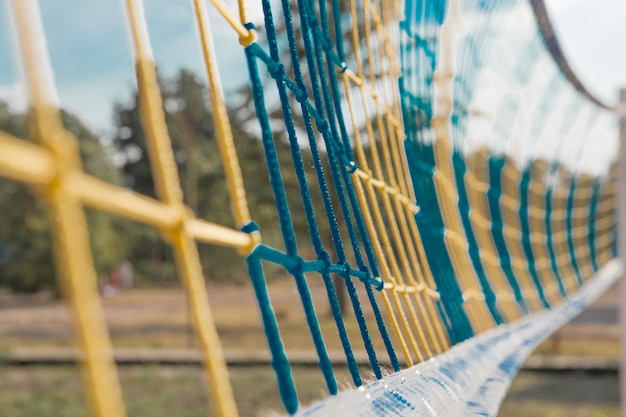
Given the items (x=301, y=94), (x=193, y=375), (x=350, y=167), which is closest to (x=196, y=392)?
(x=193, y=375)

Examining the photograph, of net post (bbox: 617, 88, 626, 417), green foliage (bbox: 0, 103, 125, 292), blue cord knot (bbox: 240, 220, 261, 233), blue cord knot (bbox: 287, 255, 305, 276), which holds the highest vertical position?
green foliage (bbox: 0, 103, 125, 292)

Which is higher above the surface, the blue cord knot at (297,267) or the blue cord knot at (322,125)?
the blue cord knot at (322,125)

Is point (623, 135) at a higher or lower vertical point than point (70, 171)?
higher

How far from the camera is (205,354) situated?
33cm

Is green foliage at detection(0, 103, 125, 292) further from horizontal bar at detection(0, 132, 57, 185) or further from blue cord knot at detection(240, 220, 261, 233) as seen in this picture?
horizontal bar at detection(0, 132, 57, 185)

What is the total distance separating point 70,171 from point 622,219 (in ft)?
6.75

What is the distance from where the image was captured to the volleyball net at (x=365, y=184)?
0.75 ft

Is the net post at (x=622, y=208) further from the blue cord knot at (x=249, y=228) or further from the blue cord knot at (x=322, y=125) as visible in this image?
the blue cord knot at (x=249, y=228)

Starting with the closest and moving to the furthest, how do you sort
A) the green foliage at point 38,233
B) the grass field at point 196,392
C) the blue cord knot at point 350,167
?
the blue cord knot at point 350,167, the grass field at point 196,392, the green foliage at point 38,233

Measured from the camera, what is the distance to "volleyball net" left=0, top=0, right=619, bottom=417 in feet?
0.75

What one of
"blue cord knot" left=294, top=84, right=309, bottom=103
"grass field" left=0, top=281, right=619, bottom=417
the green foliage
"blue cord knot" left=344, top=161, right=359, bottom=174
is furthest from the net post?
the green foliage

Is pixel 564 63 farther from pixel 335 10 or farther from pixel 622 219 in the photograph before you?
pixel 335 10

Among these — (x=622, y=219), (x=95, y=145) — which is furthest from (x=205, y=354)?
(x=95, y=145)

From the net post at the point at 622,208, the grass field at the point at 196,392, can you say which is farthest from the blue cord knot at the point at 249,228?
the grass field at the point at 196,392
